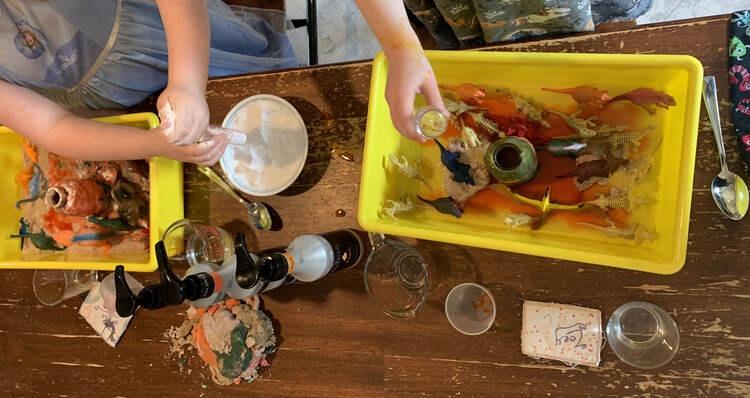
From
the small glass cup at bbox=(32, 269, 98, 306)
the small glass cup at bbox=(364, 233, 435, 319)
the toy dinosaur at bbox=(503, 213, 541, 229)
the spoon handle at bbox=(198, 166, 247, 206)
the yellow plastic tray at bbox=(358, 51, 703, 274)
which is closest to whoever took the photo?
the yellow plastic tray at bbox=(358, 51, 703, 274)

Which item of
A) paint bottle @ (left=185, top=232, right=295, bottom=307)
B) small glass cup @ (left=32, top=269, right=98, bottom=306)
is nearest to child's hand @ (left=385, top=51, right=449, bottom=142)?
paint bottle @ (left=185, top=232, right=295, bottom=307)

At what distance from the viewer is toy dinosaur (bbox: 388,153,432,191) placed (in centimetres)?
79

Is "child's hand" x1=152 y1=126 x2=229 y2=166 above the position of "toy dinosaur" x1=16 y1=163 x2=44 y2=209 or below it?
above

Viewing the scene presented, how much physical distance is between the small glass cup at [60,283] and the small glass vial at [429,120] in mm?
889

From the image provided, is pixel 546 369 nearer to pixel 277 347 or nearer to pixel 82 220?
pixel 277 347

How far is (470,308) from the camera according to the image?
82cm

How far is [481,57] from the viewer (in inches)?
27.6

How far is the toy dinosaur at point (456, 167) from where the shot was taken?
2.50 ft

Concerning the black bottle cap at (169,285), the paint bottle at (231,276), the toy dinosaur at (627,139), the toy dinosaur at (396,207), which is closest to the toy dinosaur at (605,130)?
the toy dinosaur at (627,139)

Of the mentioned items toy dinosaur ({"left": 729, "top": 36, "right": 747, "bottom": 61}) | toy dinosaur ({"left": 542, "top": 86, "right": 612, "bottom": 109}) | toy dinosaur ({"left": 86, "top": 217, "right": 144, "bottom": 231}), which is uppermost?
toy dinosaur ({"left": 729, "top": 36, "right": 747, "bottom": 61})

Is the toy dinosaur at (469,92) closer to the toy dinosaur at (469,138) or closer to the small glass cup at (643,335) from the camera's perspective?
the toy dinosaur at (469,138)

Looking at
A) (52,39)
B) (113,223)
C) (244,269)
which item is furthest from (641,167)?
(52,39)

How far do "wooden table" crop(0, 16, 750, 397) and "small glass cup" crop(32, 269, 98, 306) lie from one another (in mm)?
28

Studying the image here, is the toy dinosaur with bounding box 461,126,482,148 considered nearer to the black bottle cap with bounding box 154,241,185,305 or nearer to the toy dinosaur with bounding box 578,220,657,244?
the toy dinosaur with bounding box 578,220,657,244
